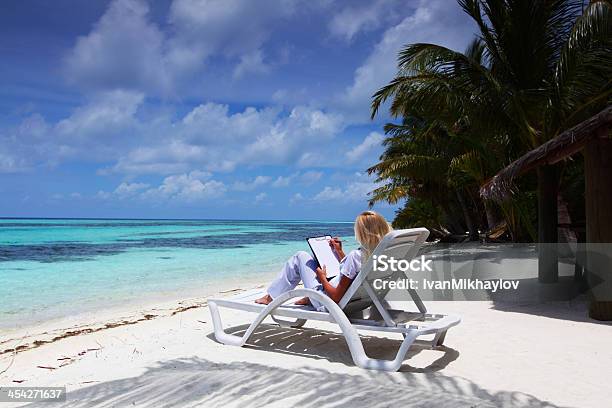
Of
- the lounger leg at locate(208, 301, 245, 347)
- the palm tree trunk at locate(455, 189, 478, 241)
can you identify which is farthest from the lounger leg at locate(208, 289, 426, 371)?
the palm tree trunk at locate(455, 189, 478, 241)

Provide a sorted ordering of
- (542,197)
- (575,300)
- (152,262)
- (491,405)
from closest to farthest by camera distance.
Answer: (491,405) < (575,300) < (542,197) < (152,262)

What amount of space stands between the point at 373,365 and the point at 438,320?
0.83 m

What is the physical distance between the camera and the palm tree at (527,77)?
26.0 ft

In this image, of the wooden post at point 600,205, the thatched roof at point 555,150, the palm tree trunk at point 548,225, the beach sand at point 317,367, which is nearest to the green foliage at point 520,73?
the palm tree trunk at point 548,225

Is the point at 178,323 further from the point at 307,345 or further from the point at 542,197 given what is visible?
the point at 542,197

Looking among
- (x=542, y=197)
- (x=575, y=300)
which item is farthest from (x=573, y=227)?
(x=575, y=300)

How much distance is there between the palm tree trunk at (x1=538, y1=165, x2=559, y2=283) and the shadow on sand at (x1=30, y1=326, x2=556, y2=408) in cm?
420

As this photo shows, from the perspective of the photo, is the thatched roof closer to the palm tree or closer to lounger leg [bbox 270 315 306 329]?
the palm tree

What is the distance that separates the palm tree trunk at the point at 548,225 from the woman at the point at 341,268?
4437 mm

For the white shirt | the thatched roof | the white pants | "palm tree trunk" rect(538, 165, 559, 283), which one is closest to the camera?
the white shirt

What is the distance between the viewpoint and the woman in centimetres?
416

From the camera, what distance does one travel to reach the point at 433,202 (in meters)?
22.7

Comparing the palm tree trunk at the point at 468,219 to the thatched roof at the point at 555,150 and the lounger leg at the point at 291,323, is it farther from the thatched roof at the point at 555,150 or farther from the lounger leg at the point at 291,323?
the lounger leg at the point at 291,323

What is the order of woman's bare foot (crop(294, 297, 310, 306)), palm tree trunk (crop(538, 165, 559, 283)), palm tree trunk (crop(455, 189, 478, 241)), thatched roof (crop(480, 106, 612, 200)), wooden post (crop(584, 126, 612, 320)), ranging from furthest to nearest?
palm tree trunk (crop(455, 189, 478, 241)) → palm tree trunk (crop(538, 165, 559, 283)) → wooden post (crop(584, 126, 612, 320)) → thatched roof (crop(480, 106, 612, 200)) → woman's bare foot (crop(294, 297, 310, 306))
